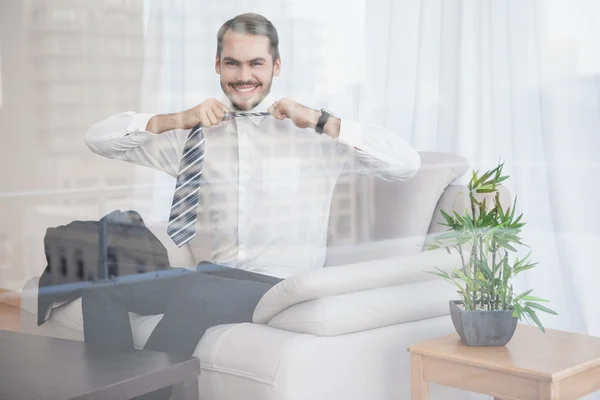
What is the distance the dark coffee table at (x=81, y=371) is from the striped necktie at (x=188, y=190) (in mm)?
300

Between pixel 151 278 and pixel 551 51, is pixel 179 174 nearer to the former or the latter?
pixel 151 278

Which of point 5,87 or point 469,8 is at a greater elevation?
point 469,8

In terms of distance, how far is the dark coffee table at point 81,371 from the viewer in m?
1.60

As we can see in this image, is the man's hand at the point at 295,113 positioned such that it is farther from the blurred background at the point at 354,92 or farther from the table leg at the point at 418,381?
the table leg at the point at 418,381

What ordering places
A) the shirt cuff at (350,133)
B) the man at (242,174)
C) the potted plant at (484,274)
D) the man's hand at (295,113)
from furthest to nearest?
1. the shirt cuff at (350,133)
2. the man's hand at (295,113)
3. the man at (242,174)
4. the potted plant at (484,274)

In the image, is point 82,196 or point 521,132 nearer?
point 82,196

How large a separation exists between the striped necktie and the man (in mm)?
15

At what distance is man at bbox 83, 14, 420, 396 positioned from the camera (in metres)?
1.94

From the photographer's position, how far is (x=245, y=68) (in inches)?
79.1

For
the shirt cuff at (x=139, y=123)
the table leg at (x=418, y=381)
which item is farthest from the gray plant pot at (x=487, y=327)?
the shirt cuff at (x=139, y=123)

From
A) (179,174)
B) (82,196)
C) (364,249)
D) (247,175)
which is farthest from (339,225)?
(82,196)

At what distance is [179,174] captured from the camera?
196 centimetres

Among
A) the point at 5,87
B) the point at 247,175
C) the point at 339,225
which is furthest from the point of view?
the point at 339,225

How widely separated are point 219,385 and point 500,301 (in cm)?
62
